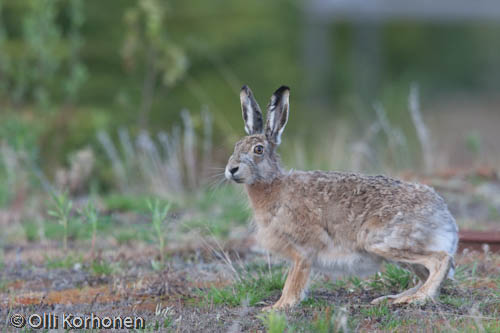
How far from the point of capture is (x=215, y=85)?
16969mm

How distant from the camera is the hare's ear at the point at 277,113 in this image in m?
6.09

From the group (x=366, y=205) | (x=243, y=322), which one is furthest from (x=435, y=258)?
(x=243, y=322)

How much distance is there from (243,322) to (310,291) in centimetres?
102

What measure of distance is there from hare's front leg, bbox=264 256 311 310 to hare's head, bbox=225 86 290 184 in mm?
724

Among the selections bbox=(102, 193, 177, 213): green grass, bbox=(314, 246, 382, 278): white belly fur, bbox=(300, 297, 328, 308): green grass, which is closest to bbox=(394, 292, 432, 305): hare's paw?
bbox=(314, 246, 382, 278): white belly fur

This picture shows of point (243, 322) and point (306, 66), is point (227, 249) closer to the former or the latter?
point (243, 322)

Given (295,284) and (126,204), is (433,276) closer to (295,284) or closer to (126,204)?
(295,284)

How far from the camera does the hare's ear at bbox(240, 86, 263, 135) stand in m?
6.21

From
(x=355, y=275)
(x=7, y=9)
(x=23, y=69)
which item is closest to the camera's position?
(x=355, y=275)

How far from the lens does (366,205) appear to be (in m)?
5.89

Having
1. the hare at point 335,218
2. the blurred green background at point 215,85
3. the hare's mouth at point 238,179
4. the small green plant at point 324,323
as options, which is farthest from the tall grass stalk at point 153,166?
the small green plant at point 324,323

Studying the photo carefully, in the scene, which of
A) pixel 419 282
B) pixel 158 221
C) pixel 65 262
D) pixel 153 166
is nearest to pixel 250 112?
pixel 158 221

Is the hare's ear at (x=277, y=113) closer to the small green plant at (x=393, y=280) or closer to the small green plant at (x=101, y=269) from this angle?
the small green plant at (x=393, y=280)

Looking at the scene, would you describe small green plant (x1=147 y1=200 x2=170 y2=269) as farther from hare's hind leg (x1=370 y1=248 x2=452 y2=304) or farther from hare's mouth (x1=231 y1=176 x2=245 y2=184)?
hare's hind leg (x1=370 y1=248 x2=452 y2=304)
